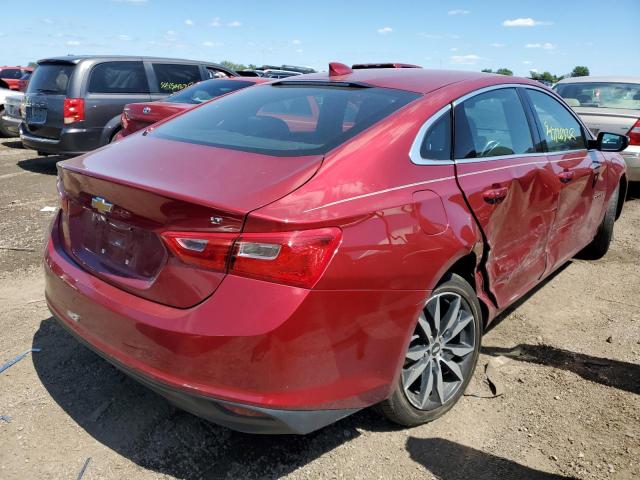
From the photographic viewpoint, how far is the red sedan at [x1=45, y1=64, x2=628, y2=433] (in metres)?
1.91

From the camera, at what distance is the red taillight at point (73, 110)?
809cm

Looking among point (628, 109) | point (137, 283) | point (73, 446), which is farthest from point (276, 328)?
point (628, 109)

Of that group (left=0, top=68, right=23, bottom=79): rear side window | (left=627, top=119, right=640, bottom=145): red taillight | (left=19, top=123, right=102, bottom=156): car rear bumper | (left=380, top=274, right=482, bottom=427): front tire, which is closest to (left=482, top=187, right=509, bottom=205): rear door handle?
(left=380, top=274, right=482, bottom=427): front tire

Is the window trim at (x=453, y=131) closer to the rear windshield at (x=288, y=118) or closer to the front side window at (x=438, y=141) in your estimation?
the front side window at (x=438, y=141)

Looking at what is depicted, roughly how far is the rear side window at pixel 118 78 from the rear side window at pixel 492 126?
6954 mm

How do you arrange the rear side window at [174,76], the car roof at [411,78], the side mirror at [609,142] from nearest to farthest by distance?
the car roof at [411,78] < the side mirror at [609,142] < the rear side window at [174,76]

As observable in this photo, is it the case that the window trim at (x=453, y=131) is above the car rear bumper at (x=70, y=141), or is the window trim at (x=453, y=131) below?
above

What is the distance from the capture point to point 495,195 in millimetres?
2760

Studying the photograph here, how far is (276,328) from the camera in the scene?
6.13 feet

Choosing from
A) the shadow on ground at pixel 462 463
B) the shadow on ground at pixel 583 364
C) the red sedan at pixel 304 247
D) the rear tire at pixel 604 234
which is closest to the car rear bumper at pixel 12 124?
the red sedan at pixel 304 247

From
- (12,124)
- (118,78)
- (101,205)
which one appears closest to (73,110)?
(118,78)

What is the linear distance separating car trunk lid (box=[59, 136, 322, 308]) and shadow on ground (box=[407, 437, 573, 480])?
127cm

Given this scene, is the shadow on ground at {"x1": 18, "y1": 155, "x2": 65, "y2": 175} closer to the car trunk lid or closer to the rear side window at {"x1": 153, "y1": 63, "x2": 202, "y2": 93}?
the rear side window at {"x1": 153, "y1": 63, "x2": 202, "y2": 93}

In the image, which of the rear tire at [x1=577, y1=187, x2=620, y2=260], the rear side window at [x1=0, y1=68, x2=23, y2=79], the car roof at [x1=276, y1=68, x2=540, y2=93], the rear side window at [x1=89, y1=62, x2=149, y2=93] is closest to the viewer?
the car roof at [x1=276, y1=68, x2=540, y2=93]
